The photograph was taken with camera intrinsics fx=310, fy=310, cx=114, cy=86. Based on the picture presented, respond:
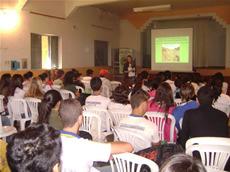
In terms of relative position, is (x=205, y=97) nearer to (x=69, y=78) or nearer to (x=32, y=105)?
(x=32, y=105)

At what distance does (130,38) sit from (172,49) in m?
2.55

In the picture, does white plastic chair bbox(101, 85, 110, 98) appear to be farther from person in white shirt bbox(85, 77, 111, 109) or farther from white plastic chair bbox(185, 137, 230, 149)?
white plastic chair bbox(185, 137, 230, 149)

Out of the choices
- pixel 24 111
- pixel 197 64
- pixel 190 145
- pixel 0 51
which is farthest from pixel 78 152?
pixel 197 64

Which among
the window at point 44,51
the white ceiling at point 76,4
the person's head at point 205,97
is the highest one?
the white ceiling at point 76,4

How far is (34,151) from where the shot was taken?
1.13 meters

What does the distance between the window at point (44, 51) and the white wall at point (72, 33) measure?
242mm

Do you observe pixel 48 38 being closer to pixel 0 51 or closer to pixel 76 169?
pixel 0 51

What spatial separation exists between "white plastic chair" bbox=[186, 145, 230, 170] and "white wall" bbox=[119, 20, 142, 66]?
10994 mm

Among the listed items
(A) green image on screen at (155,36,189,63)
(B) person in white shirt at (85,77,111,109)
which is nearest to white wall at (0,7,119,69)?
(A) green image on screen at (155,36,189,63)

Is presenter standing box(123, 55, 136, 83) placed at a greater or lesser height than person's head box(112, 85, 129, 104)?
greater

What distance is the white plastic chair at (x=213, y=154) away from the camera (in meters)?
2.22

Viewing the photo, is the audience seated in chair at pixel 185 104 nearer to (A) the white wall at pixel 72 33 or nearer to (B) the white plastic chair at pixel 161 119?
(B) the white plastic chair at pixel 161 119

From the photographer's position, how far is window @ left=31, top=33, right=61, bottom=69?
9.05 m

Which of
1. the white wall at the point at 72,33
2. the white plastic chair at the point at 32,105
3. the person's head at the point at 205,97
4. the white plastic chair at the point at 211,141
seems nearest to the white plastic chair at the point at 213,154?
the white plastic chair at the point at 211,141
